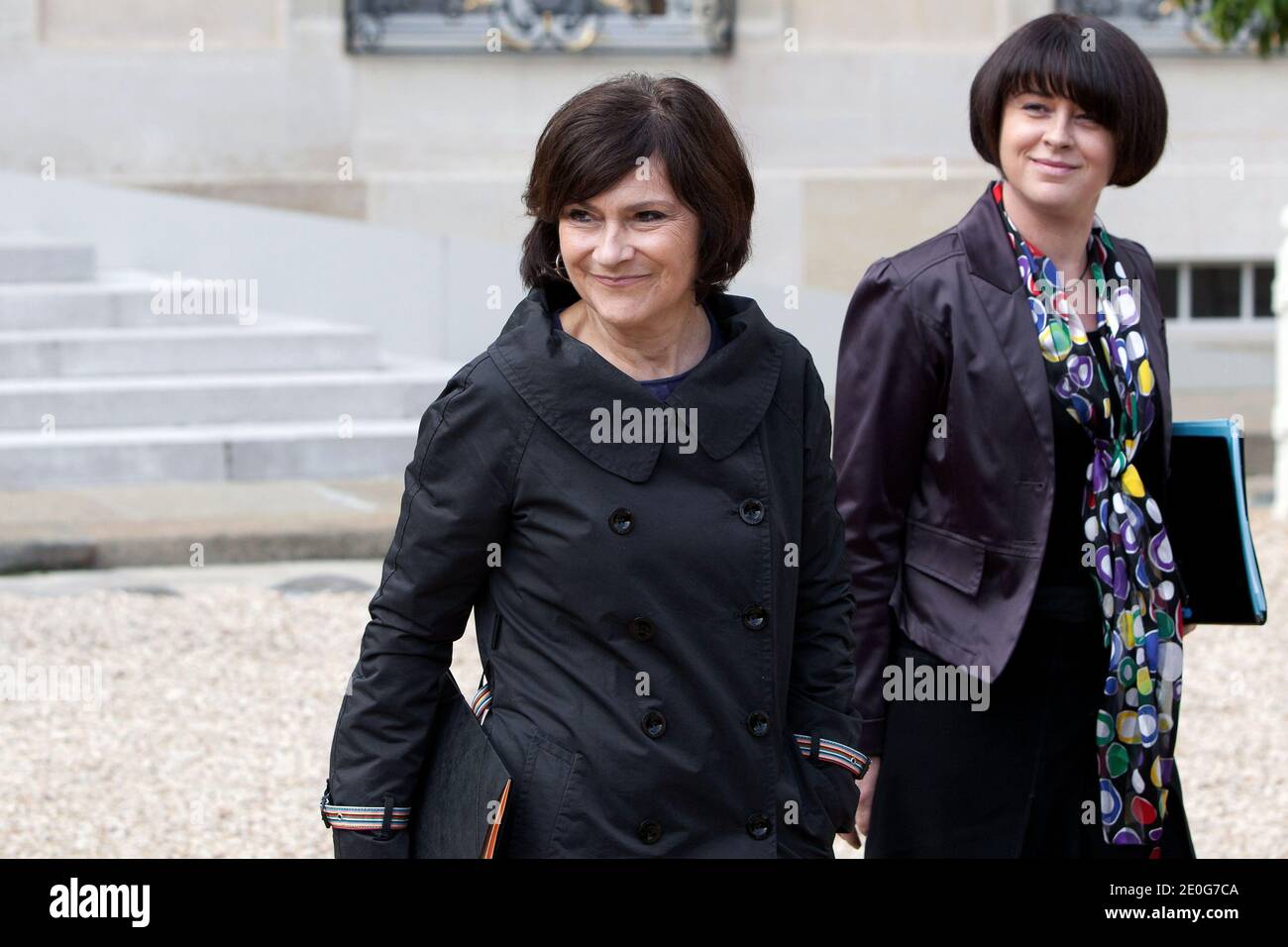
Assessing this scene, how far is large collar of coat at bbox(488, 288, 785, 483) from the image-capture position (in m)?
2.46

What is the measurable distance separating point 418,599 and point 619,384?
0.36m

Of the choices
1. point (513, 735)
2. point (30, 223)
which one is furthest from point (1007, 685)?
point (30, 223)

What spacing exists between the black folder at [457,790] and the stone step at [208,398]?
8.50m

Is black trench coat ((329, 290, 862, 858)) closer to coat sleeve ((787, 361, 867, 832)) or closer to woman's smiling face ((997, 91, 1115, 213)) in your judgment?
coat sleeve ((787, 361, 867, 832))

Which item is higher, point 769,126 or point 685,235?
point 685,235

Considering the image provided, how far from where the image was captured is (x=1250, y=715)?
6469 millimetres

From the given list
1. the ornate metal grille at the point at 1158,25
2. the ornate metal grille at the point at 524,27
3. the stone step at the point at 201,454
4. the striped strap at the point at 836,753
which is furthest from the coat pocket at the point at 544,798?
the ornate metal grille at the point at 1158,25

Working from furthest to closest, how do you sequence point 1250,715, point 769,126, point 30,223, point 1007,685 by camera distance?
point 769,126 → point 30,223 → point 1250,715 → point 1007,685

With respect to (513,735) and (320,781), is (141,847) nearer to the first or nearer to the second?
(320,781)

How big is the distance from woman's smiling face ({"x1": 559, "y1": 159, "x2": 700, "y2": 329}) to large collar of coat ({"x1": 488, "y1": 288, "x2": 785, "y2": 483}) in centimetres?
8

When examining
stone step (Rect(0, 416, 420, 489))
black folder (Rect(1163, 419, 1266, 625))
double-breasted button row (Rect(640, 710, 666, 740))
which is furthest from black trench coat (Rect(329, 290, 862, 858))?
stone step (Rect(0, 416, 420, 489))

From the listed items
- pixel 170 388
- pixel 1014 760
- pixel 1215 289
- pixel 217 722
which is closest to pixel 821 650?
pixel 1014 760

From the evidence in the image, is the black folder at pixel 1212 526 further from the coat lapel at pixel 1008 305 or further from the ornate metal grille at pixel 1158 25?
the ornate metal grille at pixel 1158 25

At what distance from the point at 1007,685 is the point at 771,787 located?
30.2 inches
